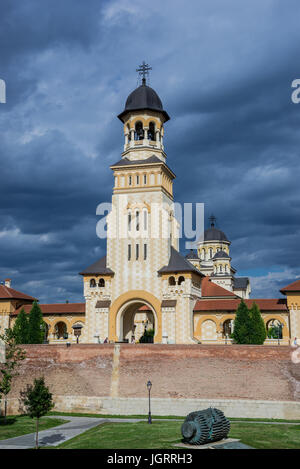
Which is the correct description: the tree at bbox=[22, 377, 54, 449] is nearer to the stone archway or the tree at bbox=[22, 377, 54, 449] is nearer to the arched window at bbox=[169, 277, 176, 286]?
the stone archway

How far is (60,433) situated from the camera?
27.9 meters

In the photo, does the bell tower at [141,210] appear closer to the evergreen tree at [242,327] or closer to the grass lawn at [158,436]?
the evergreen tree at [242,327]

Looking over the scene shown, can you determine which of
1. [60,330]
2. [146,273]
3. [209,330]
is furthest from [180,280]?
[60,330]

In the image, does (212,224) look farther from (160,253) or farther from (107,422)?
(107,422)

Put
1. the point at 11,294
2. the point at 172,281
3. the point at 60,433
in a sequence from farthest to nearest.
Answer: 1. the point at 11,294
2. the point at 172,281
3. the point at 60,433

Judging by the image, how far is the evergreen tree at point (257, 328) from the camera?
3991 cm

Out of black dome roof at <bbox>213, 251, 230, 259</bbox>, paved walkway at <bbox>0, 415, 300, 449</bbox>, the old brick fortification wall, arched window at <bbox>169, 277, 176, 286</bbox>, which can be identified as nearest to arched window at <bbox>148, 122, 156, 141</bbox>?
arched window at <bbox>169, 277, 176, 286</bbox>

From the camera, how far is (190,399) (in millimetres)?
33188

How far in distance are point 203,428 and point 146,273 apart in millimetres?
22731

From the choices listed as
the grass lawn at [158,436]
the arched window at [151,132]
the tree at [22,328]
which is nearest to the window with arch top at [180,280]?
the tree at [22,328]

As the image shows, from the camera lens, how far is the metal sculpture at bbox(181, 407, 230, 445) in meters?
22.1

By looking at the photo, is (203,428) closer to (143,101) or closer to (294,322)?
(294,322)

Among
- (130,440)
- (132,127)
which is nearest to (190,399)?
(130,440)

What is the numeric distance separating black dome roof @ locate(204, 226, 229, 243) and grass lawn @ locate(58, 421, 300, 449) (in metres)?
66.6
